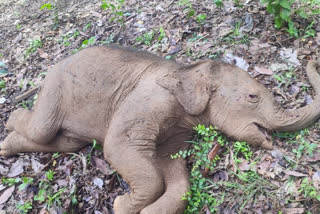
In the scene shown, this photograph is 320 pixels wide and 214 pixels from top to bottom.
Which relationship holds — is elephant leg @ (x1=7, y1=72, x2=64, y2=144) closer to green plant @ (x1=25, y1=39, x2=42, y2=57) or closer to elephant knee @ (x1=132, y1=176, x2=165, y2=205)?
elephant knee @ (x1=132, y1=176, x2=165, y2=205)

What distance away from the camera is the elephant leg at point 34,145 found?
4.05 meters

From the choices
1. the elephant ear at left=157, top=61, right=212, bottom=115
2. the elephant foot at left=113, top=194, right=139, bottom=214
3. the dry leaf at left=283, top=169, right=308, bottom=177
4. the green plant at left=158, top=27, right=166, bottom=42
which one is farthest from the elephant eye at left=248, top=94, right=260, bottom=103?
the green plant at left=158, top=27, right=166, bottom=42

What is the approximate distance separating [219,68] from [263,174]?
116 cm

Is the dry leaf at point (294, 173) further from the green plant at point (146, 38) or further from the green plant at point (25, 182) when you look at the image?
the green plant at point (146, 38)

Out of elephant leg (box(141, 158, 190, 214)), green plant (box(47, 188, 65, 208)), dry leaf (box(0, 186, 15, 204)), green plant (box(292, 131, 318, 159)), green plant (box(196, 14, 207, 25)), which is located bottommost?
dry leaf (box(0, 186, 15, 204))

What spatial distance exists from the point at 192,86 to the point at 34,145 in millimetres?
2236

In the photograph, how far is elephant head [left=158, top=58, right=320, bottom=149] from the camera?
3156 mm

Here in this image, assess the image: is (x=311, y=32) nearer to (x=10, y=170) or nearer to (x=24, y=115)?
(x=24, y=115)

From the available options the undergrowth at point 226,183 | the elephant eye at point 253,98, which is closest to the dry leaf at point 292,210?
the undergrowth at point 226,183

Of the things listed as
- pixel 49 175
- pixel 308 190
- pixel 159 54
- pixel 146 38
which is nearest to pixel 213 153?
pixel 308 190

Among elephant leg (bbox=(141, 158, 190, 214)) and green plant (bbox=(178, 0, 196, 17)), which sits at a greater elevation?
green plant (bbox=(178, 0, 196, 17))

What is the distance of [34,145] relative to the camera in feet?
13.7

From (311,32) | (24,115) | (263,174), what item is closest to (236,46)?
(311,32)

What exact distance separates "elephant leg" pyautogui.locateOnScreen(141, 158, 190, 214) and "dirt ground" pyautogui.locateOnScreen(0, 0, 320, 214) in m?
0.33
